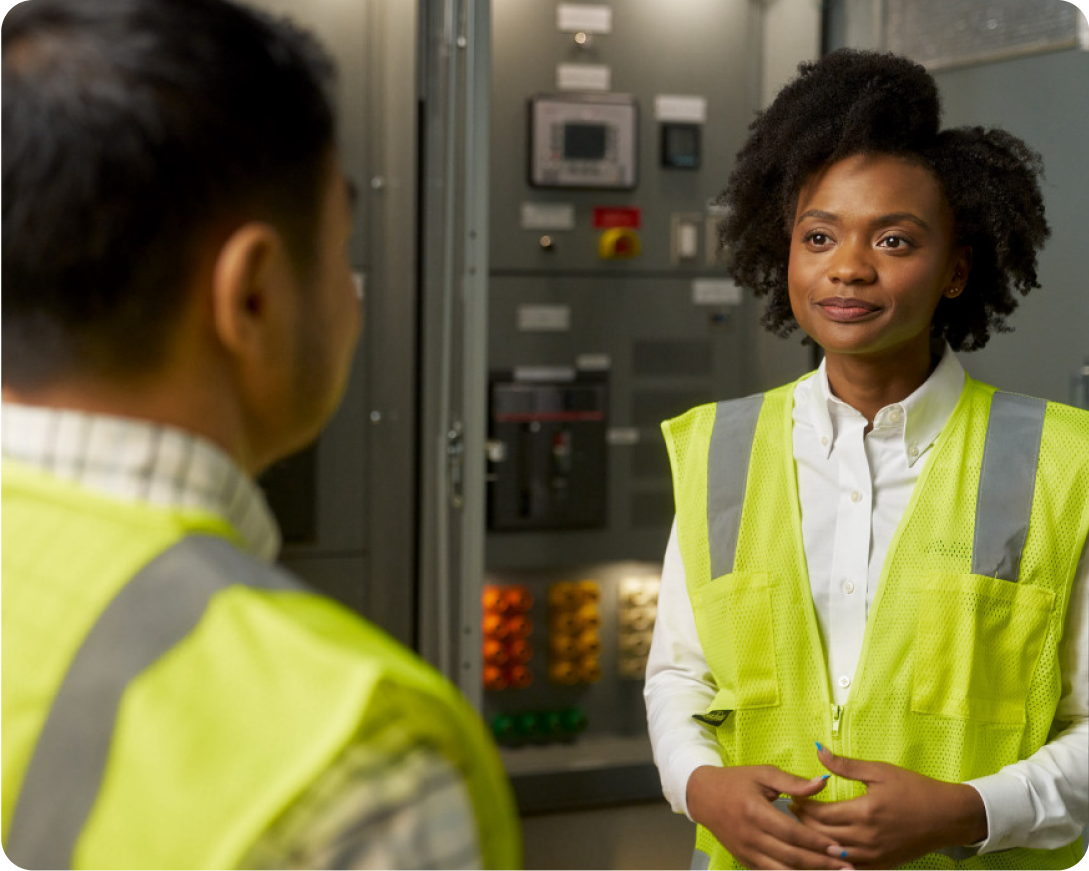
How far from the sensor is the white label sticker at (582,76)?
3.36m

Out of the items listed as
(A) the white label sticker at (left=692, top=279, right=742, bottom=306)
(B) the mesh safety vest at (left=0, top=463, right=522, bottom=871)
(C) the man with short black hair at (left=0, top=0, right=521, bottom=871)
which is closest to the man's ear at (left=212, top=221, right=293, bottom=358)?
(C) the man with short black hair at (left=0, top=0, right=521, bottom=871)

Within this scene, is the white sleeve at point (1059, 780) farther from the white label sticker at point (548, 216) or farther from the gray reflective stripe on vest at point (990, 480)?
the white label sticker at point (548, 216)

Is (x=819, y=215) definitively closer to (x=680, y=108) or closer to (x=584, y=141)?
(x=584, y=141)

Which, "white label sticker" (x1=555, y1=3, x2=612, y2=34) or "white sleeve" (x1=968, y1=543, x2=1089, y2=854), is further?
"white label sticker" (x1=555, y1=3, x2=612, y2=34)

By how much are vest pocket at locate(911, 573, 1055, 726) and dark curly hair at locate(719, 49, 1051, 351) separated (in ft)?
1.37

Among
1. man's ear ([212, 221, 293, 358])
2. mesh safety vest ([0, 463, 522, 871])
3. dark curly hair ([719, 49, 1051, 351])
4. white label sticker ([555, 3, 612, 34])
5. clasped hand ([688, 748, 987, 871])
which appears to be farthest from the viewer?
white label sticker ([555, 3, 612, 34])

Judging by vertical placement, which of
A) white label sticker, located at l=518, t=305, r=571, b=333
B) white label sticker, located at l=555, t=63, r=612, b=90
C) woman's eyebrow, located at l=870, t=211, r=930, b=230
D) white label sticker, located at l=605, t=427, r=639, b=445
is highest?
white label sticker, located at l=555, t=63, r=612, b=90

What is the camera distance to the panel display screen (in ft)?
11.0

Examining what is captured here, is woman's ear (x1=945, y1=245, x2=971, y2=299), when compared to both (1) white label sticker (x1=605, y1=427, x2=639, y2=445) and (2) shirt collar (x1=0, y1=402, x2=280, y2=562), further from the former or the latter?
(1) white label sticker (x1=605, y1=427, x2=639, y2=445)

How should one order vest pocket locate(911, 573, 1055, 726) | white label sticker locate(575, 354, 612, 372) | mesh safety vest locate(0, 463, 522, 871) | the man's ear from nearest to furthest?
mesh safety vest locate(0, 463, 522, 871) → the man's ear → vest pocket locate(911, 573, 1055, 726) → white label sticker locate(575, 354, 612, 372)

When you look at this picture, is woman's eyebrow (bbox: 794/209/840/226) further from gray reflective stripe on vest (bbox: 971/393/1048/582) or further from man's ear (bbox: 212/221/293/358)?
man's ear (bbox: 212/221/293/358)

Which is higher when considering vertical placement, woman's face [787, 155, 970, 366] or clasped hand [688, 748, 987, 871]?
woman's face [787, 155, 970, 366]

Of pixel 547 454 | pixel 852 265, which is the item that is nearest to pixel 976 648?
pixel 852 265

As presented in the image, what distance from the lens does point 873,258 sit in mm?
1437
